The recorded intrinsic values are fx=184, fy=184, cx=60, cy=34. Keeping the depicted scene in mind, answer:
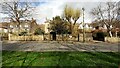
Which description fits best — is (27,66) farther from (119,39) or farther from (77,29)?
(77,29)

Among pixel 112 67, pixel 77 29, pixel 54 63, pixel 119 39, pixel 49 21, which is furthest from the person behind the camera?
pixel 49 21

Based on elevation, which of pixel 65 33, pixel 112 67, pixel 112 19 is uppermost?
pixel 112 19

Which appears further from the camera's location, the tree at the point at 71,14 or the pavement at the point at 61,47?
the tree at the point at 71,14

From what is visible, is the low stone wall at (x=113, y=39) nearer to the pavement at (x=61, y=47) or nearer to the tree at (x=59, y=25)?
the tree at (x=59, y=25)

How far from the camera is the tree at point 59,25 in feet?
79.9

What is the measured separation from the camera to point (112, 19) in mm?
23781

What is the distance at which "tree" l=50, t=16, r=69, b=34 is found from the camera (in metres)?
24.4

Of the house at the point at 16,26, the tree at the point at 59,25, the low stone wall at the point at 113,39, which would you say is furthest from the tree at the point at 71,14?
the low stone wall at the point at 113,39

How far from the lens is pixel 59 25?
25375mm

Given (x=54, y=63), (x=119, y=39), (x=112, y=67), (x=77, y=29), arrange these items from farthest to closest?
1. (x=77, y=29)
2. (x=119, y=39)
3. (x=54, y=63)
4. (x=112, y=67)

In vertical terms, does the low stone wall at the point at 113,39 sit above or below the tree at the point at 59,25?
below

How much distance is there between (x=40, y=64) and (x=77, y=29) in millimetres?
18088

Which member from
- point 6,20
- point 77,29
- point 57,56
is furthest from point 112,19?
point 57,56

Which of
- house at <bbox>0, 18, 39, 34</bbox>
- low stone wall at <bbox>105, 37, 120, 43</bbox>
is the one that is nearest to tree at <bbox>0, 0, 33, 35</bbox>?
house at <bbox>0, 18, 39, 34</bbox>
